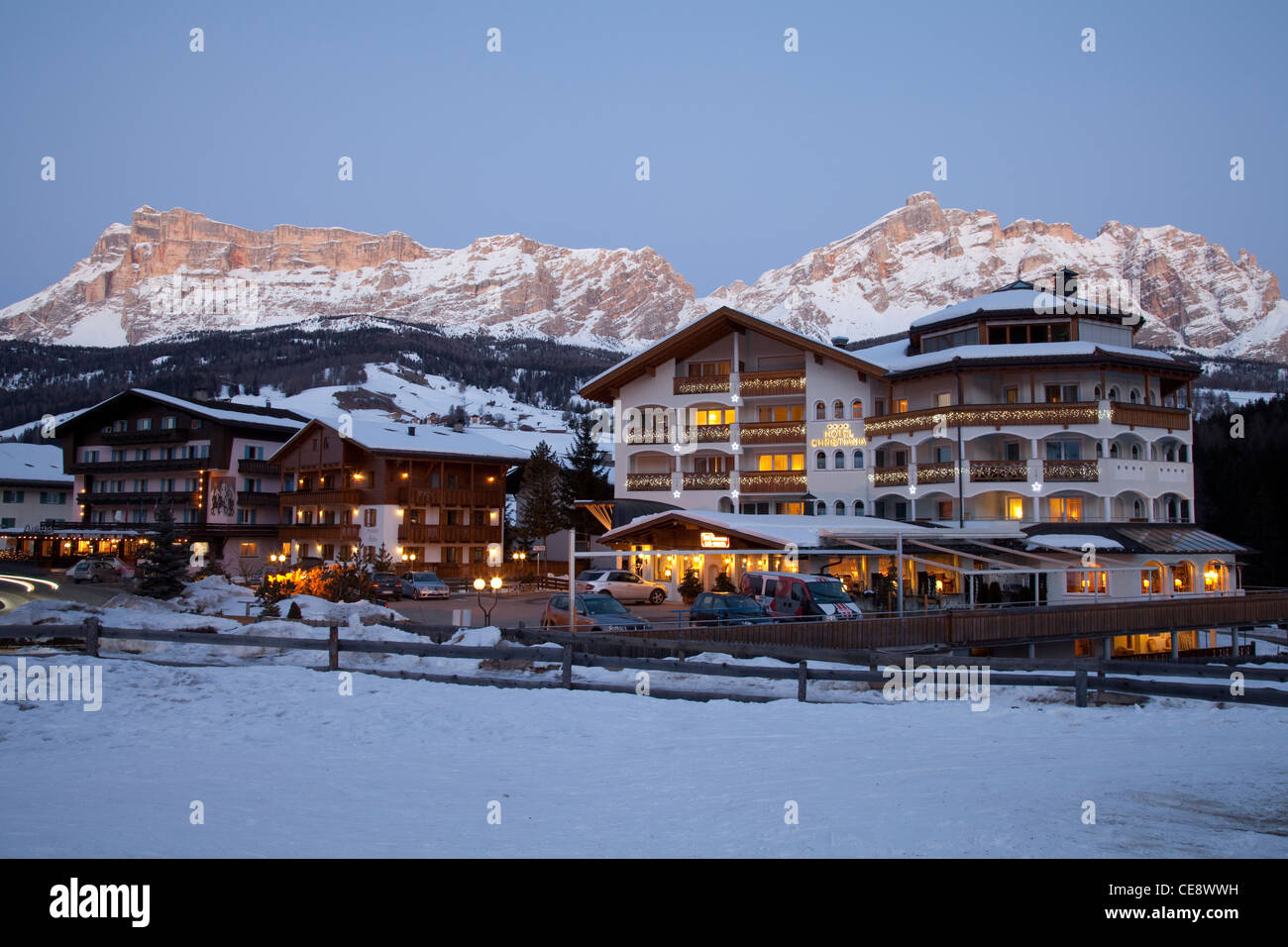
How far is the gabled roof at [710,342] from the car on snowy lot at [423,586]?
585 inches

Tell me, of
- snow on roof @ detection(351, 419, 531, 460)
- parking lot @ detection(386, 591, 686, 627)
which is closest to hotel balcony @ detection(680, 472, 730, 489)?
parking lot @ detection(386, 591, 686, 627)

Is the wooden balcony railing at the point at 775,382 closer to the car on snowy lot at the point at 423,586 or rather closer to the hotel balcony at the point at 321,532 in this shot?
the car on snowy lot at the point at 423,586

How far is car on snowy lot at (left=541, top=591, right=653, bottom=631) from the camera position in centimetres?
2598

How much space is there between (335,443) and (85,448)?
28.6 metres

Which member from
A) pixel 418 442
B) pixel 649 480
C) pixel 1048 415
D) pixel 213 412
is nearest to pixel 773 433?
pixel 649 480

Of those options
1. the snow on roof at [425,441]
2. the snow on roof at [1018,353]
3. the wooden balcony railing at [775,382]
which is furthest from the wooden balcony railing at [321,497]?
the snow on roof at [1018,353]

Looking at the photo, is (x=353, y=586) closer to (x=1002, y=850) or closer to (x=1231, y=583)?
(x=1002, y=850)

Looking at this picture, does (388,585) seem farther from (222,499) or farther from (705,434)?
(222,499)

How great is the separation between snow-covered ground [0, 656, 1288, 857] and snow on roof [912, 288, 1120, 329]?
3948cm

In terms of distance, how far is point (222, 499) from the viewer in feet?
224

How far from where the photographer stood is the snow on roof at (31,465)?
7988 cm

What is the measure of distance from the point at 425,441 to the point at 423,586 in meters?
17.8
